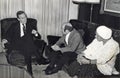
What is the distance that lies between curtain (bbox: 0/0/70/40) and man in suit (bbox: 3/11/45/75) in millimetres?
741

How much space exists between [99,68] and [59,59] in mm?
1148

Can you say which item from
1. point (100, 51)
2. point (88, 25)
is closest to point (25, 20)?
point (88, 25)

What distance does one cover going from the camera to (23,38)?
16.3ft

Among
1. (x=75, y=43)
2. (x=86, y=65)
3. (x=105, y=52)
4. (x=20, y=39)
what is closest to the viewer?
(x=105, y=52)

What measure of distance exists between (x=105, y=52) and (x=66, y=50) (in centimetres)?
121

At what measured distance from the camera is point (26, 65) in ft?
15.9

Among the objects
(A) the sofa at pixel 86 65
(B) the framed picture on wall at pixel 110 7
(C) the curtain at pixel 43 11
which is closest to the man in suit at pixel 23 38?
(A) the sofa at pixel 86 65

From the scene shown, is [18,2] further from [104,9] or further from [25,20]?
[104,9]

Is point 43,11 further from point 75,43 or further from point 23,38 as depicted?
point 75,43

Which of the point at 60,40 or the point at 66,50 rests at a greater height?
the point at 60,40

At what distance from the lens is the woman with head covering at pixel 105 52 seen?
3574 mm

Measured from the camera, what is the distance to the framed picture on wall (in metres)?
4.73

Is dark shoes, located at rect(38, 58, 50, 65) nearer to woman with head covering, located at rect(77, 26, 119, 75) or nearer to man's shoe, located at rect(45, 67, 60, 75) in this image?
man's shoe, located at rect(45, 67, 60, 75)

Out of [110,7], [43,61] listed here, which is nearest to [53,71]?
[43,61]
